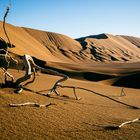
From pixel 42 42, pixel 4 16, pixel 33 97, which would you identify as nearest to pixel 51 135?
pixel 33 97

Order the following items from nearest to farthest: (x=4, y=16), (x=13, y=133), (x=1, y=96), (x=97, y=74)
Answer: (x=13, y=133) → (x=1, y=96) → (x=4, y=16) → (x=97, y=74)

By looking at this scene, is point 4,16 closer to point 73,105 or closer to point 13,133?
point 73,105

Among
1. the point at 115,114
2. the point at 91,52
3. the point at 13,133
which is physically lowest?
the point at 91,52

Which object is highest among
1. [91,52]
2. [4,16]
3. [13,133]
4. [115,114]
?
[4,16]

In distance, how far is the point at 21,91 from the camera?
23.4 ft

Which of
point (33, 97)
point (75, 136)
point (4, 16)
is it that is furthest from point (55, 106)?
point (4, 16)

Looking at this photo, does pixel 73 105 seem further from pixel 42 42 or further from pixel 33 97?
pixel 42 42

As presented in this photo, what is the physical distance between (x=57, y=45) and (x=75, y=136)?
7125 cm

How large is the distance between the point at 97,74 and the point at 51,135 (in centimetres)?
2004

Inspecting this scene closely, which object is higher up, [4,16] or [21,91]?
[4,16]

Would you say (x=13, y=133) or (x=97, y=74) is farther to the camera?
(x=97, y=74)

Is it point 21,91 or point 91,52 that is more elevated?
point 21,91

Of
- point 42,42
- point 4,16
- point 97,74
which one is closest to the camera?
point 4,16

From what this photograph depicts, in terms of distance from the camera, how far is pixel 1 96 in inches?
253
